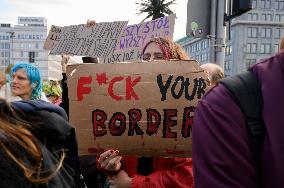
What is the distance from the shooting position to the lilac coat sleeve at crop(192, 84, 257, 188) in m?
1.32

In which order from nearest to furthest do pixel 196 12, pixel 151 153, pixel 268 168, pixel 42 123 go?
pixel 268 168 < pixel 42 123 < pixel 151 153 < pixel 196 12

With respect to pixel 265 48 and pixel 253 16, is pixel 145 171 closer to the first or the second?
pixel 265 48

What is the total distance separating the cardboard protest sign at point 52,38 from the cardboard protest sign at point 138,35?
2.88 feet

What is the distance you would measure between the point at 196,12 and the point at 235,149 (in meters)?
5.33

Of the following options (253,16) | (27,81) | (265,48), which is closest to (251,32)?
(253,16)

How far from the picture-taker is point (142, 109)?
8.63ft

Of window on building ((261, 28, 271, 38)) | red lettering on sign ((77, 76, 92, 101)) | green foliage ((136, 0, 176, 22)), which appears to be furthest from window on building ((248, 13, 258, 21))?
red lettering on sign ((77, 76, 92, 101))

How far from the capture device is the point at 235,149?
132 cm

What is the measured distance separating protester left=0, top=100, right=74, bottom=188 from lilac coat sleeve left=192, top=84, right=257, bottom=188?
47cm

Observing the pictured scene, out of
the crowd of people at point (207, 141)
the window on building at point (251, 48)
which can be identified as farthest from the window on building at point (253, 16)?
the crowd of people at point (207, 141)

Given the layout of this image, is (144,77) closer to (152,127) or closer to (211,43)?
(152,127)

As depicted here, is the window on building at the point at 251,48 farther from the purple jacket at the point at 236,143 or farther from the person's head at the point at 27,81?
the purple jacket at the point at 236,143

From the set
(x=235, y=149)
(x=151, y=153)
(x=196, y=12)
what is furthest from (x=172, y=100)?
(x=196, y=12)

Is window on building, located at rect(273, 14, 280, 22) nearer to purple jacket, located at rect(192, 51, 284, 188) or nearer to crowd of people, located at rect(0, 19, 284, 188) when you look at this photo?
crowd of people, located at rect(0, 19, 284, 188)
